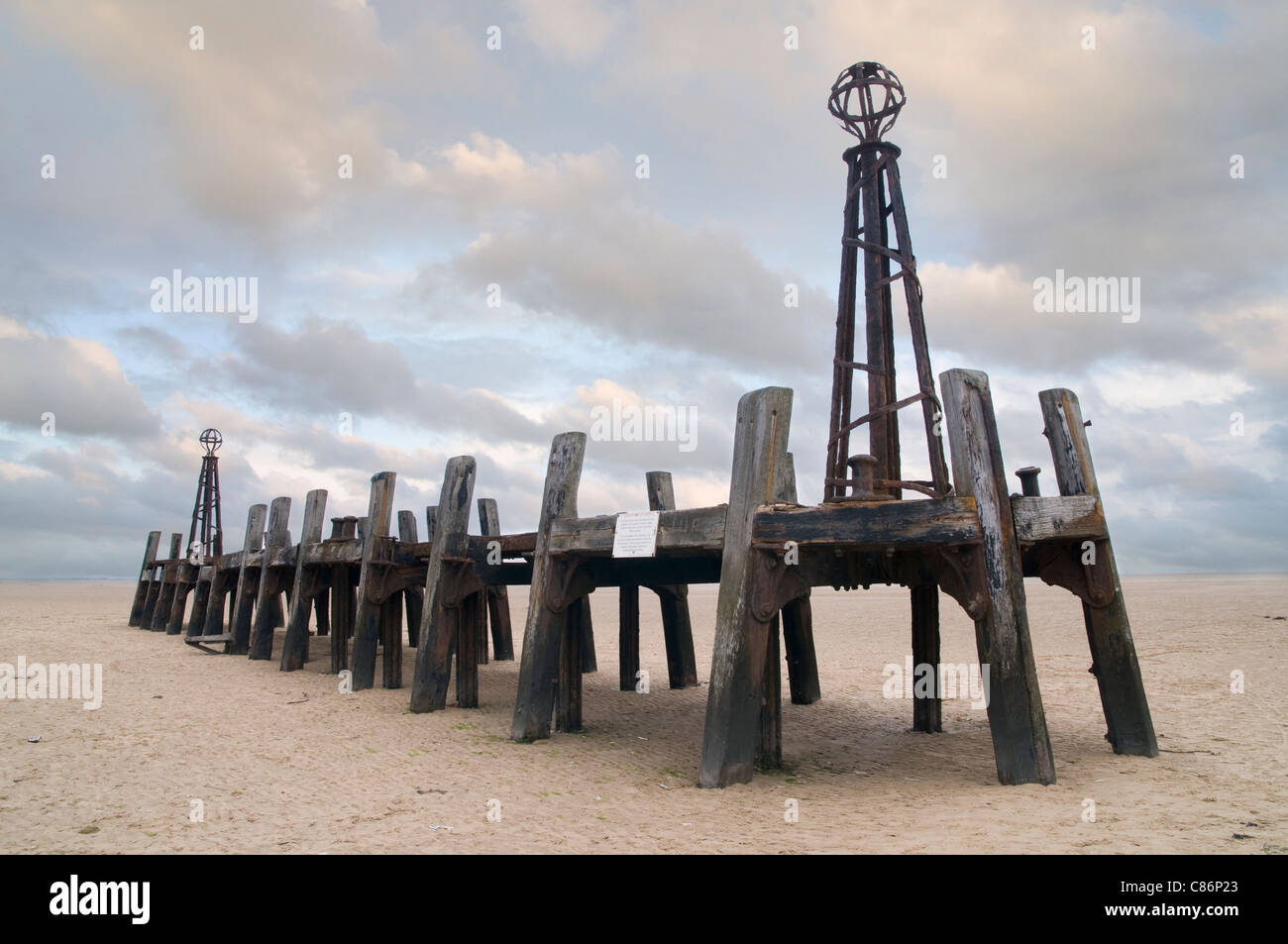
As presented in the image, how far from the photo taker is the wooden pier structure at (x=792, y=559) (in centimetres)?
714

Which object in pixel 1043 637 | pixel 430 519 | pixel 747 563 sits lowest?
pixel 1043 637

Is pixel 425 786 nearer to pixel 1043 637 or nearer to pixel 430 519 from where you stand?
pixel 430 519

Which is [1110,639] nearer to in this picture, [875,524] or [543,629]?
[875,524]

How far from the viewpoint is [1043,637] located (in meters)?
21.3

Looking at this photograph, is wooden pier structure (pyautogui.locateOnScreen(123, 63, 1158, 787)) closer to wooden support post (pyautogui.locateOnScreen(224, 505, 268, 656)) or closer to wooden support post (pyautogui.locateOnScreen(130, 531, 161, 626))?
wooden support post (pyautogui.locateOnScreen(224, 505, 268, 656))

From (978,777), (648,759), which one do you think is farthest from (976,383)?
(648,759)

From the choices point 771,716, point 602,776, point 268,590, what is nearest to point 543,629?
point 602,776

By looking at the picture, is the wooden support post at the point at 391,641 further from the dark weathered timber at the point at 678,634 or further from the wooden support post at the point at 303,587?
the dark weathered timber at the point at 678,634

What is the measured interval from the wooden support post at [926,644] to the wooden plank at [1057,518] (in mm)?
2331

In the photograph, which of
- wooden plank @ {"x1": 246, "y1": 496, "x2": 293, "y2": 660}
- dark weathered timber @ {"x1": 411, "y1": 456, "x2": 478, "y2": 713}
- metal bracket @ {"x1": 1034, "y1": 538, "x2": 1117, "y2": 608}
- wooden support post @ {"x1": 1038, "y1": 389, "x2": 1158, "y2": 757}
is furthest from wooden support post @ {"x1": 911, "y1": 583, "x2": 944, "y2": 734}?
wooden plank @ {"x1": 246, "y1": 496, "x2": 293, "y2": 660}

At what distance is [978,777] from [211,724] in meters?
8.44

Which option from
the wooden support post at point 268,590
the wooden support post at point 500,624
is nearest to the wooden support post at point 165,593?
the wooden support post at point 268,590

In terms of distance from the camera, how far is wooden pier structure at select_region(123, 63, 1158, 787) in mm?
7141

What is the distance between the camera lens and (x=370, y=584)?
12844 mm
